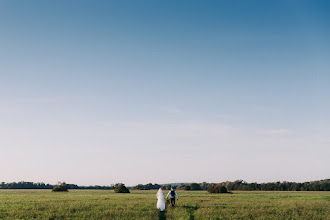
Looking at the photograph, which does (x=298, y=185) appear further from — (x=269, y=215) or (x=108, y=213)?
(x=108, y=213)

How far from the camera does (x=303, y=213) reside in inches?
1260

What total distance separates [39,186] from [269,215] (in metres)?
139

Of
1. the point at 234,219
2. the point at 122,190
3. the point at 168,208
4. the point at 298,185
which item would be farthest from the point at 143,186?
the point at 234,219

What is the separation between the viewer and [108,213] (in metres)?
29.8

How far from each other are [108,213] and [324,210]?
24300 millimetres

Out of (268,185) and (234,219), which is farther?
(268,185)

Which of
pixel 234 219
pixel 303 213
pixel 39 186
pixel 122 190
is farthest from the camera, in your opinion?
pixel 39 186

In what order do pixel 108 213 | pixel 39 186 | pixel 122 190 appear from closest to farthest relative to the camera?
pixel 108 213 → pixel 122 190 → pixel 39 186

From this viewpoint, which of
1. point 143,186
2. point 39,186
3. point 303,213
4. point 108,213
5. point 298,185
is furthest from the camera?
point 39,186

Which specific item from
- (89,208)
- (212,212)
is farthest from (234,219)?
(89,208)

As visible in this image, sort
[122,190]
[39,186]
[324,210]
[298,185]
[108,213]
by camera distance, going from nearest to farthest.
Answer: [108,213] < [324,210] < [122,190] < [298,185] < [39,186]

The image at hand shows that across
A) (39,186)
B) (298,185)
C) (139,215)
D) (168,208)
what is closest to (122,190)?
(168,208)

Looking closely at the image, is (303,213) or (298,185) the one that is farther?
(298,185)

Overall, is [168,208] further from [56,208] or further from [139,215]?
[56,208]
